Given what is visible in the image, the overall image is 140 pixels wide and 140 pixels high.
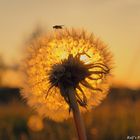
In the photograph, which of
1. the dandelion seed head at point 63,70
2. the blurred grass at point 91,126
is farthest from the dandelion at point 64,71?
the blurred grass at point 91,126

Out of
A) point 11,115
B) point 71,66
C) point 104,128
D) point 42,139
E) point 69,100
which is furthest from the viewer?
point 11,115

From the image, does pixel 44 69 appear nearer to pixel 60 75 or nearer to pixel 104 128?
pixel 60 75

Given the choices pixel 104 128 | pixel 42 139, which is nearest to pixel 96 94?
pixel 42 139

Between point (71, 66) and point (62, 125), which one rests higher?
point (71, 66)

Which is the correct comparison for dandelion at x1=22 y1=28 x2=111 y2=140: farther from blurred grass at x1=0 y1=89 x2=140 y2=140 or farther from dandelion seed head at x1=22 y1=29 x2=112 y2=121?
blurred grass at x1=0 y1=89 x2=140 y2=140

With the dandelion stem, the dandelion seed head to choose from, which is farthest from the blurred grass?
the dandelion stem

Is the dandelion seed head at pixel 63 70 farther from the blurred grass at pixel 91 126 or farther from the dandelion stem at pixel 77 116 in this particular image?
the blurred grass at pixel 91 126
